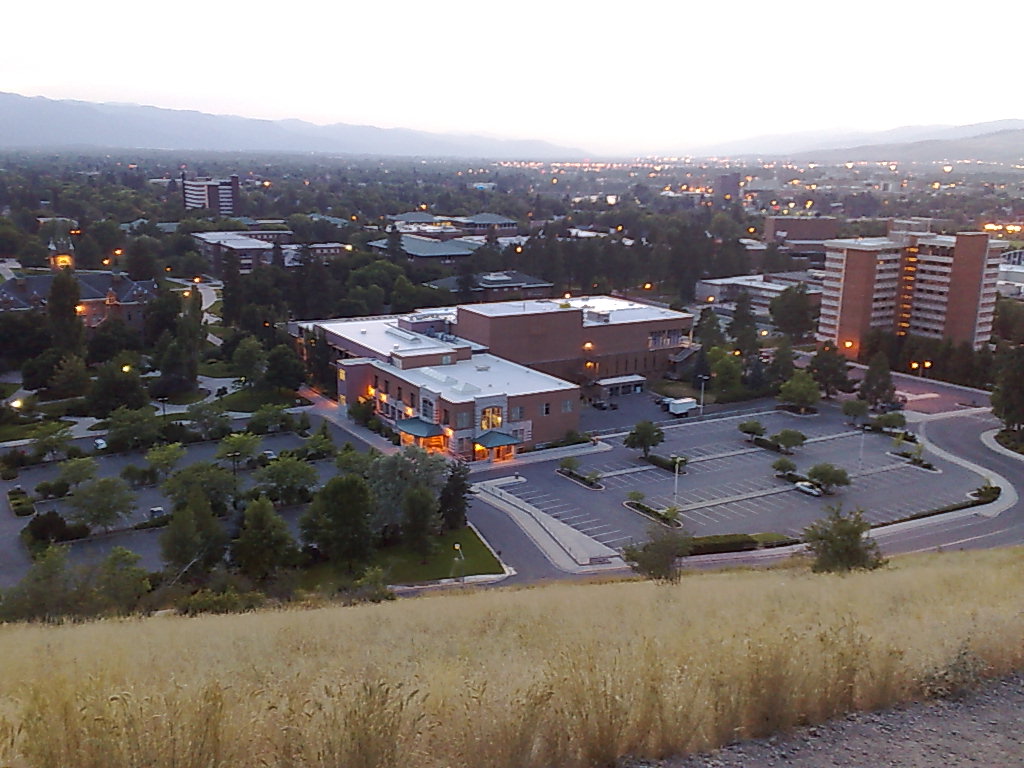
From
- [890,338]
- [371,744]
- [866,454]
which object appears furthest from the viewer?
[890,338]

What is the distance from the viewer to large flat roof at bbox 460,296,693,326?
79.3 feet

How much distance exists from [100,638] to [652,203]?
285 ft

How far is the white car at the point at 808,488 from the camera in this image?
53.7 ft

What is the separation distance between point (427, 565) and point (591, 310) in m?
13.9

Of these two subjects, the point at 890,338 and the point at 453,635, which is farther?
the point at 890,338

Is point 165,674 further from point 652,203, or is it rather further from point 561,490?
point 652,203

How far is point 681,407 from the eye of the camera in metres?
21.8

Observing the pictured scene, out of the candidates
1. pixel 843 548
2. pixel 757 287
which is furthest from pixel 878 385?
pixel 757 287

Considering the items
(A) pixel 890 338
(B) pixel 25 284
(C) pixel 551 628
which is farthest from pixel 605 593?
(B) pixel 25 284

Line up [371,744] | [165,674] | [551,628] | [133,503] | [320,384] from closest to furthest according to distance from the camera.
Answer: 1. [371,744]
2. [165,674]
3. [551,628]
4. [133,503]
5. [320,384]

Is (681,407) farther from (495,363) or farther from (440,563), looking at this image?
(440,563)

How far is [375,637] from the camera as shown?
5.48m

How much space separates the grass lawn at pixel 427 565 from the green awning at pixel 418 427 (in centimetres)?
449

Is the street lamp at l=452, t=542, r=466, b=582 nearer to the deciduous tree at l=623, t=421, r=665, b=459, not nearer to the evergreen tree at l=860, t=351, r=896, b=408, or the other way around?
the deciduous tree at l=623, t=421, r=665, b=459
